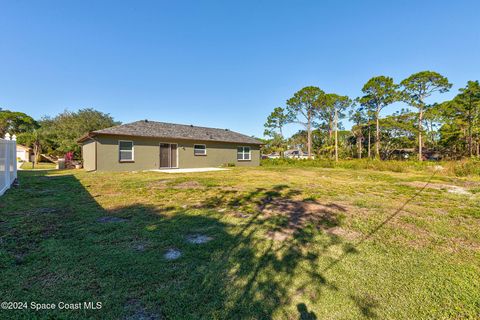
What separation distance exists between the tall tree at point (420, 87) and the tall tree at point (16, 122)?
5805cm

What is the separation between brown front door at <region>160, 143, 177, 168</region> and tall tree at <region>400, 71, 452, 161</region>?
2732 cm

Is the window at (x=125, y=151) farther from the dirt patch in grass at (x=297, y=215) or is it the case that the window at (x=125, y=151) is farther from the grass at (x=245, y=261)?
the dirt patch in grass at (x=297, y=215)

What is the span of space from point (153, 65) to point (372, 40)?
15.7 metres

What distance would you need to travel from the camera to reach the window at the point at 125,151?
508 inches

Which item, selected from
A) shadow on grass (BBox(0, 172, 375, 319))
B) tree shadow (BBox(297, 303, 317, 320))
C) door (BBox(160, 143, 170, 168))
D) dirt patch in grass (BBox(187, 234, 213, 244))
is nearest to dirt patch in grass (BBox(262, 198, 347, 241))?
shadow on grass (BBox(0, 172, 375, 319))

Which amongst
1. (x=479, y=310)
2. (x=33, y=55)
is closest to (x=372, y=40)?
(x=479, y=310)

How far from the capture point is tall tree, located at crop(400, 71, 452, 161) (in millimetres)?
24719

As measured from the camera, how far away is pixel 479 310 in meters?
1.71

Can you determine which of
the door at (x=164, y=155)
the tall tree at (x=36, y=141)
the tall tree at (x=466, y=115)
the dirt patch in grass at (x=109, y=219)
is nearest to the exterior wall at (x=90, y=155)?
the door at (x=164, y=155)

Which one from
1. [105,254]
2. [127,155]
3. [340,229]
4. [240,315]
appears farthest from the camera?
[127,155]

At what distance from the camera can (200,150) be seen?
54.5ft

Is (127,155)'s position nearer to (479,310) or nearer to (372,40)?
(479,310)

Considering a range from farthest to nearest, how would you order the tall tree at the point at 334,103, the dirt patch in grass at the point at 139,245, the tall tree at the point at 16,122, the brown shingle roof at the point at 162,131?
the tall tree at the point at 16,122
the tall tree at the point at 334,103
the brown shingle roof at the point at 162,131
the dirt patch in grass at the point at 139,245

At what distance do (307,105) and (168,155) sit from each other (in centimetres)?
2495
